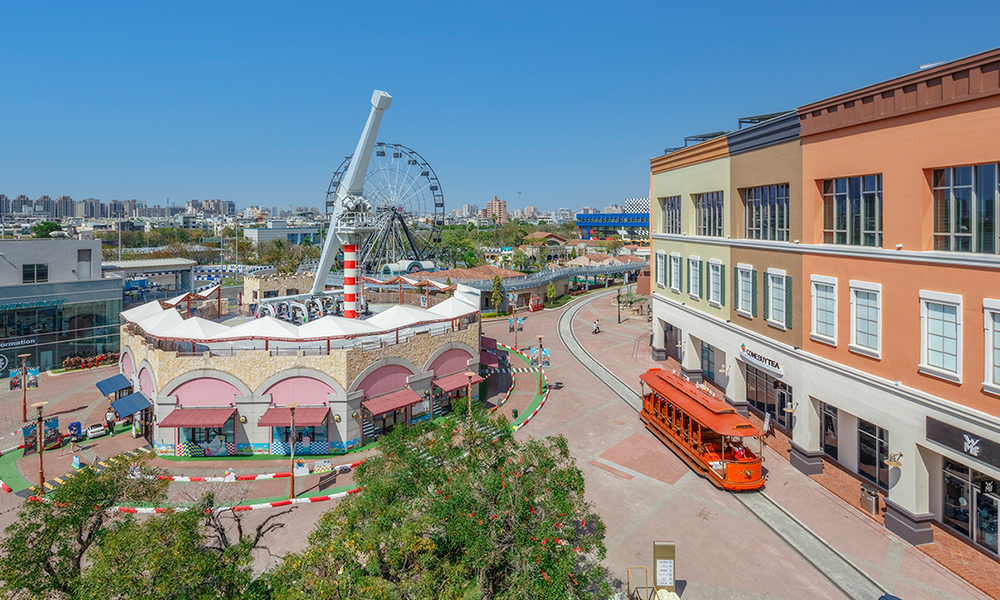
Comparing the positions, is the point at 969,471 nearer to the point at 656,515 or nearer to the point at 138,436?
the point at 656,515

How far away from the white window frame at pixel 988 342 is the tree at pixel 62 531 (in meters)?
20.1

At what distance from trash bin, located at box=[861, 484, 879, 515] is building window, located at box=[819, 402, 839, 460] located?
340 cm

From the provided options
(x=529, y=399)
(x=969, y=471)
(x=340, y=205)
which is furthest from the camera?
(x=340, y=205)

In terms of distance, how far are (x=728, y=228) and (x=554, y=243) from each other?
121217 millimetres

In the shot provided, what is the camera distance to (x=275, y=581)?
8.51 m

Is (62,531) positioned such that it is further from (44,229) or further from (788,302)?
(44,229)

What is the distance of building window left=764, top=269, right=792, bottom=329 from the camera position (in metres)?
22.0

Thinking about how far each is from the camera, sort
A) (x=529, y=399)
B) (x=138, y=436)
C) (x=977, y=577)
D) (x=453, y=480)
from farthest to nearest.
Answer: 1. (x=529, y=399)
2. (x=138, y=436)
3. (x=977, y=577)
4. (x=453, y=480)

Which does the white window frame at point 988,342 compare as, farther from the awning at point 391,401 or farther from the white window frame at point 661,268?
the white window frame at point 661,268

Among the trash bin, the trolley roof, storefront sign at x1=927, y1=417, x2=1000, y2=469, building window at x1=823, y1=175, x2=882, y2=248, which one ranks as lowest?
the trash bin

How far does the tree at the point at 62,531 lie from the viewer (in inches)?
301

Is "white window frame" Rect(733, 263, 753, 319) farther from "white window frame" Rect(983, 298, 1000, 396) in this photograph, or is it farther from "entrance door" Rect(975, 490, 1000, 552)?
"entrance door" Rect(975, 490, 1000, 552)

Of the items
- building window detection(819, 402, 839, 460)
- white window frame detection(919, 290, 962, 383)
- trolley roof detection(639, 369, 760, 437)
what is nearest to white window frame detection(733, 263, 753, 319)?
trolley roof detection(639, 369, 760, 437)

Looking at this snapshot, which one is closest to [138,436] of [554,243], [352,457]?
[352,457]
